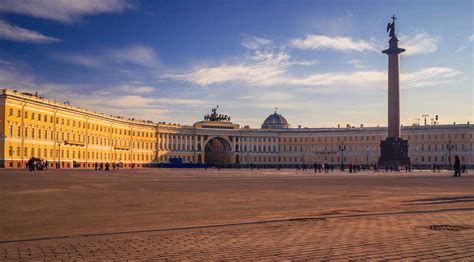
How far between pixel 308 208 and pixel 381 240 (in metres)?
5.77

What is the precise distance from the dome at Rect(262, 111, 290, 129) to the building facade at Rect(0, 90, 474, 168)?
362 millimetres

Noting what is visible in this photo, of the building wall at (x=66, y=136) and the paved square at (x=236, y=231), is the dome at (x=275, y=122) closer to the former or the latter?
the building wall at (x=66, y=136)

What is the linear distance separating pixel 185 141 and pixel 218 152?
59.2 feet

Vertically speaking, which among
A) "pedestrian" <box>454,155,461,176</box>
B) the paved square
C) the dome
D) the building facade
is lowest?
the paved square

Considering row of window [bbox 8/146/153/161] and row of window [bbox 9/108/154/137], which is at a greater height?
row of window [bbox 9/108/154/137]

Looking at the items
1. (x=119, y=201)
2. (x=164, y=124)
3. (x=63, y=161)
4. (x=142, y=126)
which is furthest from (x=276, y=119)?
(x=119, y=201)

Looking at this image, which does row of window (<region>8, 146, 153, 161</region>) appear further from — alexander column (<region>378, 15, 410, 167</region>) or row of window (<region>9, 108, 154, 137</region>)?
alexander column (<region>378, 15, 410, 167</region>)

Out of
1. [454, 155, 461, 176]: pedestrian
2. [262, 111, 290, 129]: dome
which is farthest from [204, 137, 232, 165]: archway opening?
[454, 155, 461, 176]: pedestrian

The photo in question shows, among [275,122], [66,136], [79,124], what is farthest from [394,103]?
[275,122]

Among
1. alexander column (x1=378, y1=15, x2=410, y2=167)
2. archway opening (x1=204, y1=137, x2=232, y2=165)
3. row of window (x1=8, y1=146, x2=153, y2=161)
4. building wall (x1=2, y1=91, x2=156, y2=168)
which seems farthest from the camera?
archway opening (x1=204, y1=137, x2=232, y2=165)

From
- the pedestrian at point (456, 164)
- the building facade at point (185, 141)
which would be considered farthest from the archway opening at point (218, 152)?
the pedestrian at point (456, 164)

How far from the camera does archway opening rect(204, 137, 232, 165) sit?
540 feet

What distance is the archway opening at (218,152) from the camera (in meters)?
165

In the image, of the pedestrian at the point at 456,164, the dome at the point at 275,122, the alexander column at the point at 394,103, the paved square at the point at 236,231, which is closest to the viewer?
the paved square at the point at 236,231
